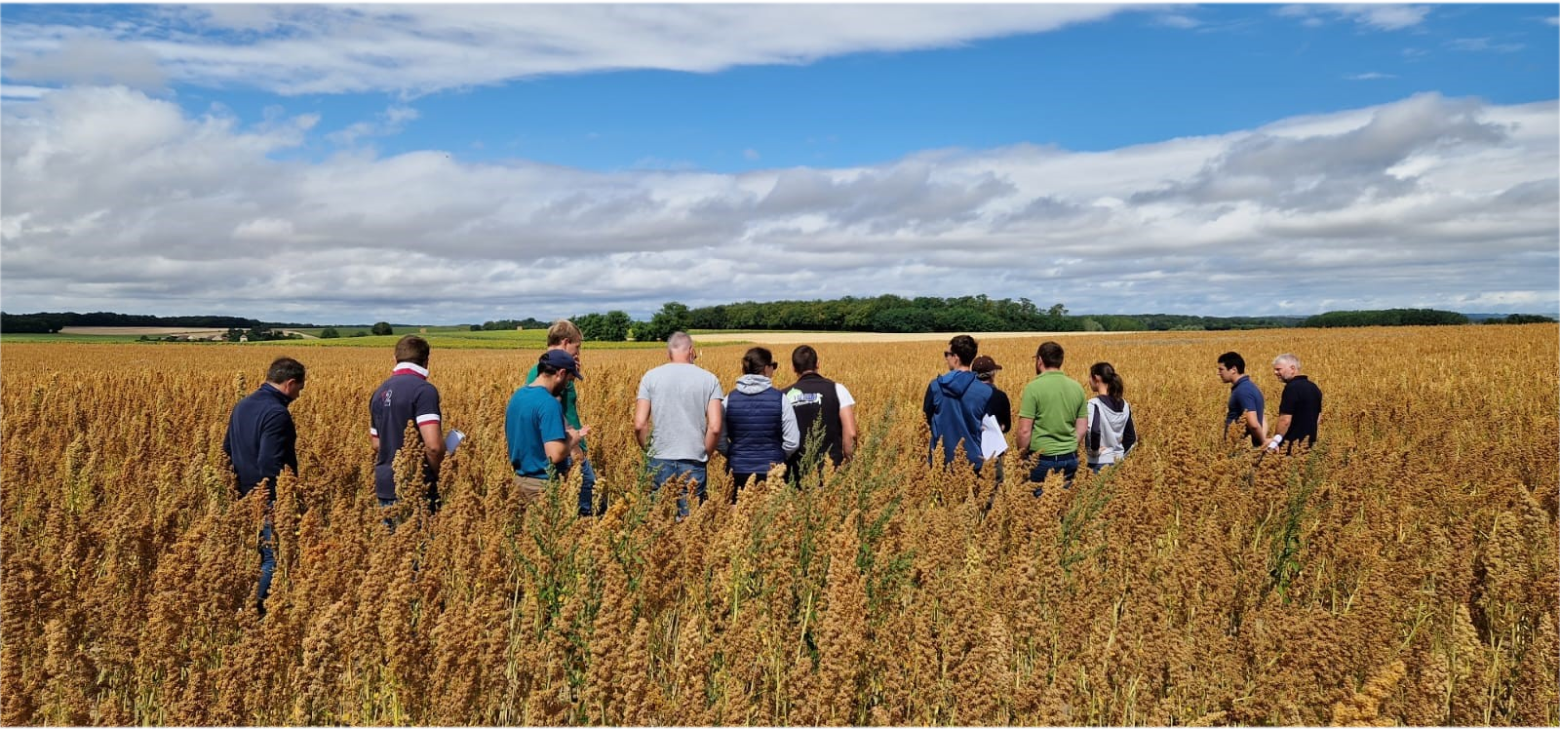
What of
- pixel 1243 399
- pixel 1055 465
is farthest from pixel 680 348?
pixel 1243 399

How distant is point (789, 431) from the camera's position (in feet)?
22.7

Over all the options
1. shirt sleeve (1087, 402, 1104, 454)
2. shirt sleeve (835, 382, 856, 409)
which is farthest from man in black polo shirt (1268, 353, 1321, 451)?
shirt sleeve (835, 382, 856, 409)

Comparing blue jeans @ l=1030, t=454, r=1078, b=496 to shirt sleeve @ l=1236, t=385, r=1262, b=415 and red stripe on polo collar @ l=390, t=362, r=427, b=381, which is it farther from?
red stripe on polo collar @ l=390, t=362, r=427, b=381

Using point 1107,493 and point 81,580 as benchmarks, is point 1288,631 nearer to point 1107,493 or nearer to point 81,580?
point 1107,493

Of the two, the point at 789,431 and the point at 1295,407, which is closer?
the point at 789,431

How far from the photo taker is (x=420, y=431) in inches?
222

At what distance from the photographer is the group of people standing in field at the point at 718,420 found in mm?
5430

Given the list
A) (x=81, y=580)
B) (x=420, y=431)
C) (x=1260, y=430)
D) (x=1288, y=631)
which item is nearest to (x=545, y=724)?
(x=1288, y=631)

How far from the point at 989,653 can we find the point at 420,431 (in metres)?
4.04

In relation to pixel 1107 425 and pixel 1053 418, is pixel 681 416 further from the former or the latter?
pixel 1107 425

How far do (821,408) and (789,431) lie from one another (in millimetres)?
327

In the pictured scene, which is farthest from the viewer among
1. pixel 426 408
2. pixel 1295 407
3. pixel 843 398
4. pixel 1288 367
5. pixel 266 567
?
pixel 1288 367

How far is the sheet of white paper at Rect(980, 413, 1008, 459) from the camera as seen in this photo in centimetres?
740

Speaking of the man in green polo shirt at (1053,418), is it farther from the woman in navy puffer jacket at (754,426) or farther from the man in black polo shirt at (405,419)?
the man in black polo shirt at (405,419)
